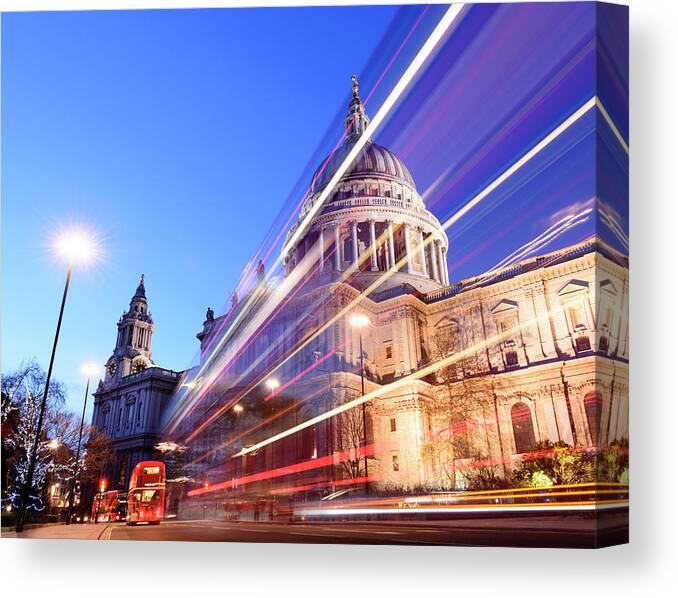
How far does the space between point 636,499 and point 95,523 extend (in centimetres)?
2288

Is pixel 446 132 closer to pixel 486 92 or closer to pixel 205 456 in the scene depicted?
pixel 486 92

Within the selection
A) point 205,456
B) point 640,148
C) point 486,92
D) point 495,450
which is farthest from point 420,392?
point 640,148

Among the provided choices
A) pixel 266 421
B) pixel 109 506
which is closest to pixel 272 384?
pixel 266 421

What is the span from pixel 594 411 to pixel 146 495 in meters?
17.5

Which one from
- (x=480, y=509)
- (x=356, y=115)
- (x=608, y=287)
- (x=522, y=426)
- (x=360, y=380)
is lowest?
(x=480, y=509)

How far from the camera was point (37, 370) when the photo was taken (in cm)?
2614

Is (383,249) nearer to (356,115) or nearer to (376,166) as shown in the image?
(376,166)

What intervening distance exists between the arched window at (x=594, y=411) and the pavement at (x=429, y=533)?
2.25 metres

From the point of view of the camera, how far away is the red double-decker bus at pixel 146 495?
80.6 feet

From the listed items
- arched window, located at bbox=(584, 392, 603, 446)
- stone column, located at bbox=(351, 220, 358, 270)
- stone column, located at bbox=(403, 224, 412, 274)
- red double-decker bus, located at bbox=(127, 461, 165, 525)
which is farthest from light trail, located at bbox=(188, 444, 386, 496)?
→ stone column, located at bbox=(403, 224, 412, 274)

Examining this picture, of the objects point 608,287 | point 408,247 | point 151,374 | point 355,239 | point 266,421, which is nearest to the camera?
point 608,287

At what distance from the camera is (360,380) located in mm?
32719

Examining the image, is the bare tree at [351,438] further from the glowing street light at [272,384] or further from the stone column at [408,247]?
the stone column at [408,247]

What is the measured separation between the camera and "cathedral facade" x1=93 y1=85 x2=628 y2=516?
2619 centimetres
